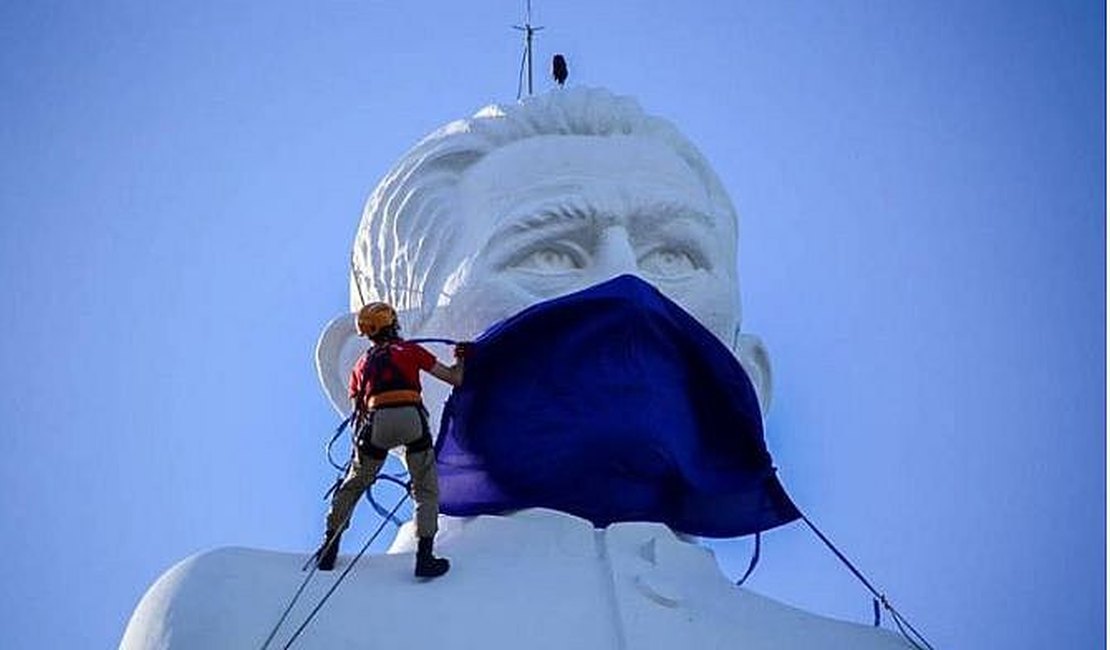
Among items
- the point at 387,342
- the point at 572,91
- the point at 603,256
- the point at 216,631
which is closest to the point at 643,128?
the point at 572,91

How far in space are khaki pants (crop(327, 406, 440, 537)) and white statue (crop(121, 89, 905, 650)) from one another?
0.74 ft

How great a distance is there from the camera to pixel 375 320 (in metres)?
7.88

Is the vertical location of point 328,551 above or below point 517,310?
below

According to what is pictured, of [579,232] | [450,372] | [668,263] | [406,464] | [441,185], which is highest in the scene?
[441,185]

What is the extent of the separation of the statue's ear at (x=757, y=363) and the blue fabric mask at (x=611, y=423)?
3.62 feet

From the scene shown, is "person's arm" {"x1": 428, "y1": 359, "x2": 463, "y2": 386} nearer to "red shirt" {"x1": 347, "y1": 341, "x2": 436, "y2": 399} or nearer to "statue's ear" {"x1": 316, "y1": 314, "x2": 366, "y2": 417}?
"red shirt" {"x1": 347, "y1": 341, "x2": 436, "y2": 399}

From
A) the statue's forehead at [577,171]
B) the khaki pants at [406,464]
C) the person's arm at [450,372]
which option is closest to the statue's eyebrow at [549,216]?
the statue's forehead at [577,171]

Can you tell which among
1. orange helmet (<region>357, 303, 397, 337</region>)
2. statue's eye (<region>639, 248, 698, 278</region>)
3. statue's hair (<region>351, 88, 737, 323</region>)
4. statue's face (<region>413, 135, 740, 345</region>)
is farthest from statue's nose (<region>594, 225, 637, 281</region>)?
orange helmet (<region>357, 303, 397, 337</region>)

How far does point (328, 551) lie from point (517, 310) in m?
1.85

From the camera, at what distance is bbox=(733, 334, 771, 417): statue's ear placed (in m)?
10.0

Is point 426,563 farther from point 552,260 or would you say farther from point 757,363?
point 757,363

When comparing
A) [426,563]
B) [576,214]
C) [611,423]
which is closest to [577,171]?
[576,214]

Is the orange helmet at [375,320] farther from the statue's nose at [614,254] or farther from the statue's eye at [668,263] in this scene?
the statue's eye at [668,263]

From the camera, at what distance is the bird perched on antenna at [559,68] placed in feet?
38.1
